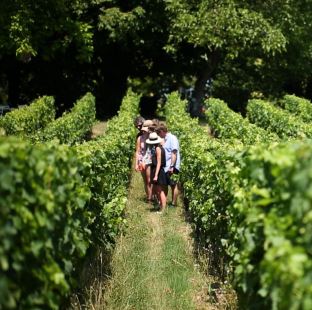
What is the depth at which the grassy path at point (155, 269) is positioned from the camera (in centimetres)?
743

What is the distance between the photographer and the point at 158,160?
37.7ft

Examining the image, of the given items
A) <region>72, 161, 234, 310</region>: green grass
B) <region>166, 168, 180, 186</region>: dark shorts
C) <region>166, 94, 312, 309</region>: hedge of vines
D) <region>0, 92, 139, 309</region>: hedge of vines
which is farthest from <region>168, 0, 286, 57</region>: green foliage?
<region>0, 92, 139, 309</region>: hedge of vines

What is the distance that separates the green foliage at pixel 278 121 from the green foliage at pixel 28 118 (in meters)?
5.54

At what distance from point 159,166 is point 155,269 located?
3.18m

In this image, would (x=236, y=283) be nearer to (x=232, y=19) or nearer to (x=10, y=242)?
(x=10, y=242)

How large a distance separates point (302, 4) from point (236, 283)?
28399 millimetres

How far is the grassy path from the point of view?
7430mm

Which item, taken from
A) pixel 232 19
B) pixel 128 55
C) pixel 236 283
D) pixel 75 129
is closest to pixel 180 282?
pixel 236 283

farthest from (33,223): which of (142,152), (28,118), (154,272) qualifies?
(28,118)

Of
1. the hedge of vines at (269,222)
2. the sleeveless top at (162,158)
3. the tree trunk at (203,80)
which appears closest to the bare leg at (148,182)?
the sleeveless top at (162,158)

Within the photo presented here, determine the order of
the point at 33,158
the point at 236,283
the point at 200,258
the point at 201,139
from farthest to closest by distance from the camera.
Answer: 1. the point at 201,139
2. the point at 200,258
3. the point at 236,283
4. the point at 33,158

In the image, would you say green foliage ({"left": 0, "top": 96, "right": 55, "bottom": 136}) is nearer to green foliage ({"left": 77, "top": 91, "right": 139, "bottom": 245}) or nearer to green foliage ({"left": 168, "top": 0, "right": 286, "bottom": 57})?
green foliage ({"left": 77, "top": 91, "right": 139, "bottom": 245})

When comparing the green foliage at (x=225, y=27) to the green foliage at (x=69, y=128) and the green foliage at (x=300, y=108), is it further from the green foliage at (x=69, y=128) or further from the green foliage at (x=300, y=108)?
the green foliage at (x=69, y=128)

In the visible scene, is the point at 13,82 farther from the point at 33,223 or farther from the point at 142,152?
the point at 33,223
